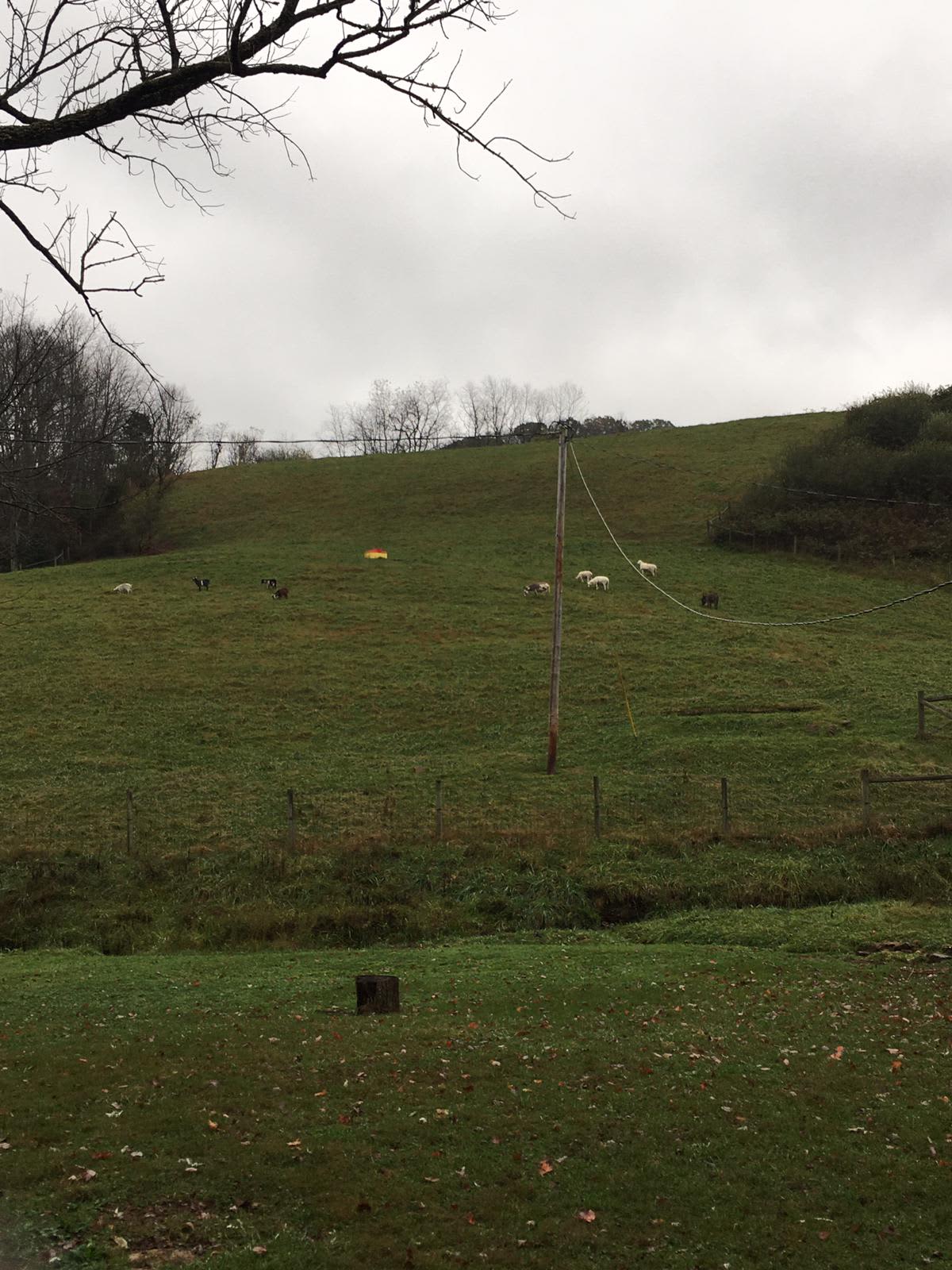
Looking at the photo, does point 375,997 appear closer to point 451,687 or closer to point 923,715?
point 923,715

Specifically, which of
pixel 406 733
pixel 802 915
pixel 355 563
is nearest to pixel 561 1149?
pixel 802 915

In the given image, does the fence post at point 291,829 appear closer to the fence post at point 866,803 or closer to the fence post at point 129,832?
the fence post at point 129,832

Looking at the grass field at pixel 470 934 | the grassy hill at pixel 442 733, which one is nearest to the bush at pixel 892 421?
the grassy hill at pixel 442 733

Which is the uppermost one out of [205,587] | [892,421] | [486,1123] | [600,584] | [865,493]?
[892,421]

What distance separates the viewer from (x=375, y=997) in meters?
13.9

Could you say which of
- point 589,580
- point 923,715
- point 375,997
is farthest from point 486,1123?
point 589,580

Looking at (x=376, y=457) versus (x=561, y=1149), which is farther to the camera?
(x=376, y=457)

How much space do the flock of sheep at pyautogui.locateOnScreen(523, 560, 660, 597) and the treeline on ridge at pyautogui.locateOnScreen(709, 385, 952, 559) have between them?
1031 cm

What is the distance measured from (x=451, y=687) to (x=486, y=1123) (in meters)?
32.5

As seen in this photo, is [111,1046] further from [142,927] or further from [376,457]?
[376,457]

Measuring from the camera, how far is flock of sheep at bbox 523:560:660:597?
58094mm

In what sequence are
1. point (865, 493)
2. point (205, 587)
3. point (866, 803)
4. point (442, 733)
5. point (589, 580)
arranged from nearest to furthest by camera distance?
point (866, 803) → point (442, 733) → point (205, 587) → point (589, 580) → point (865, 493)

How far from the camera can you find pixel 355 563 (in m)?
65.7

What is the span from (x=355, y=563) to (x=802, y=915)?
48.7 metres
